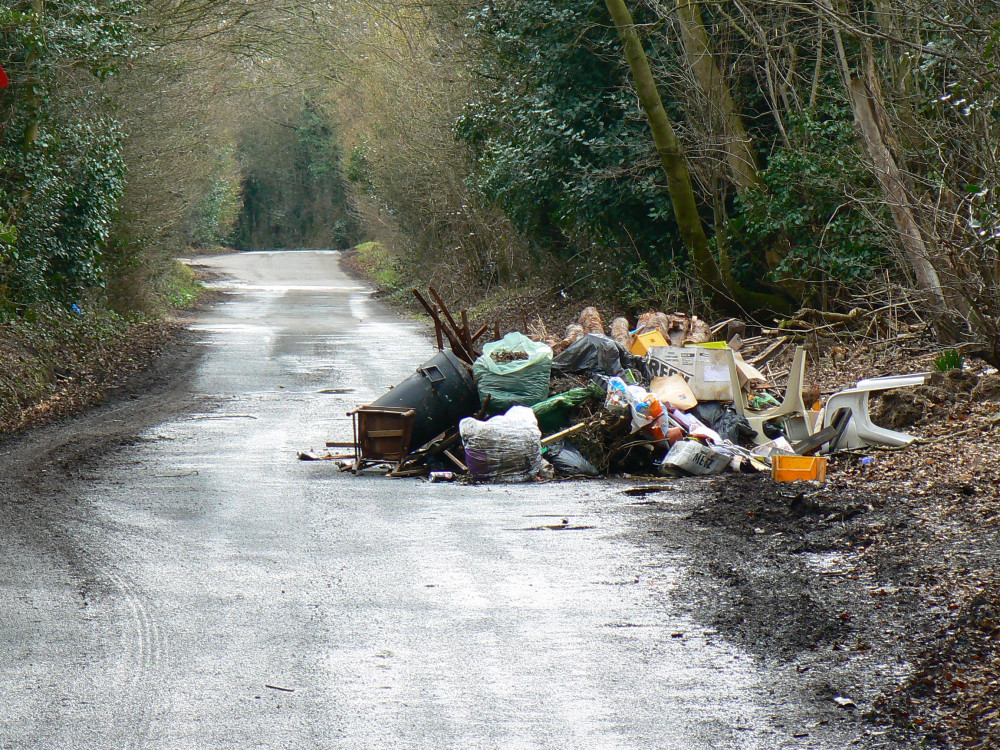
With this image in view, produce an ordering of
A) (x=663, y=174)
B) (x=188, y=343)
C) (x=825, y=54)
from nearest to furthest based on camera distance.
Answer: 1. (x=825, y=54)
2. (x=663, y=174)
3. (x=188, y=343)

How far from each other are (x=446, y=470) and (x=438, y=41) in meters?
19.6

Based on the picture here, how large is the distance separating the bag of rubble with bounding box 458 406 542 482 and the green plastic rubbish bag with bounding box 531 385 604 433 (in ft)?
2.99

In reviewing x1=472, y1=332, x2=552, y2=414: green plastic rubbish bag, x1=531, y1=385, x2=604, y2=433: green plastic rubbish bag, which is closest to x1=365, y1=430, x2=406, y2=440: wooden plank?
x1=472, y1=332, x2=552, y2=414: green plastic rubbish bag

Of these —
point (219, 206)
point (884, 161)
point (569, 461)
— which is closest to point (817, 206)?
point (884, 161)

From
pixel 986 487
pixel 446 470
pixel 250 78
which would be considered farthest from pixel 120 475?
pixel 250 78

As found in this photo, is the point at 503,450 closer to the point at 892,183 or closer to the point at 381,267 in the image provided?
the point at 892,183

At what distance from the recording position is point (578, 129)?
1895cm

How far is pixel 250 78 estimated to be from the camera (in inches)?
1346

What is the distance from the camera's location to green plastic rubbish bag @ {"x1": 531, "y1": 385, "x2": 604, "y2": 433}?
34.4 feet

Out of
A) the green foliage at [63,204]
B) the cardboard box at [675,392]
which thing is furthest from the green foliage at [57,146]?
the cardboard box at [675,392]

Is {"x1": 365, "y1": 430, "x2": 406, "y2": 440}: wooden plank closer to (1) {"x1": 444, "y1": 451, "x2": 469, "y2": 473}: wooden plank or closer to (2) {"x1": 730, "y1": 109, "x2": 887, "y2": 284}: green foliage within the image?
(1) {"x1": 444, "y1": 451, "x2": 469, "y2": 473}: wooden plank

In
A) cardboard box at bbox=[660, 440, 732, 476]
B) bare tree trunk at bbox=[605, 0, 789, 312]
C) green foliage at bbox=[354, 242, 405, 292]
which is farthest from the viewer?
green foliage at bbox=[354, 242, 405, 292]

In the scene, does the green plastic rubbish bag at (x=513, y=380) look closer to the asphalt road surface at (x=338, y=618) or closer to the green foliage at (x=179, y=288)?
the asphalt road surface at (x=338, y=618)

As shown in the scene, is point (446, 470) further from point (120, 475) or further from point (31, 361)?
point (31, 361)
